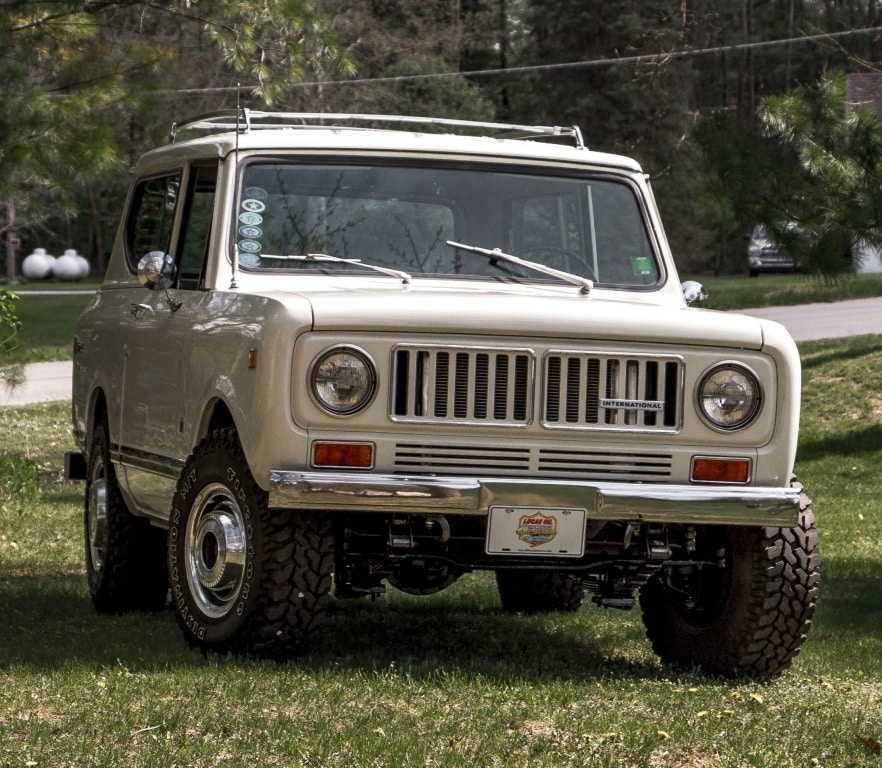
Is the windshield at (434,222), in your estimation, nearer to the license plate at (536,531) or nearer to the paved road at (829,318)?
the license plate at (536,531)

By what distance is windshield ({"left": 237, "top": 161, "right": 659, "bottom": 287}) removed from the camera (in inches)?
266

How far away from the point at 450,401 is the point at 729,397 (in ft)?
3.25

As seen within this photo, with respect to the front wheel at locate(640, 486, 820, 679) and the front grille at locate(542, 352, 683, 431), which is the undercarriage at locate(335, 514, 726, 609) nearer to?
the front wheel at locate(640, 486, 820, 679)

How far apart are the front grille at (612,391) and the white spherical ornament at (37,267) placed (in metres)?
48.6

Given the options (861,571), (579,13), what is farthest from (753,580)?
(579,13)

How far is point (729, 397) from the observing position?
5.96 meters

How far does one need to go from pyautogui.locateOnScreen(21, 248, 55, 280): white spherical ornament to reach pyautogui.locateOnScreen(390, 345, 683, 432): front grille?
48536 mm

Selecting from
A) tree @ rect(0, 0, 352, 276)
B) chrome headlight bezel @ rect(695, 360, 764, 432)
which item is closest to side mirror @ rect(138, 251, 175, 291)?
chrome headlight bezel @ rect(695, 360, 764, 432)

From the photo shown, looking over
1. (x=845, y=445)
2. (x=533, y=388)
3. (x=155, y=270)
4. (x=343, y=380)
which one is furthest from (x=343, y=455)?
(x=845, y=445)

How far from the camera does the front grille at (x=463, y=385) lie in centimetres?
574

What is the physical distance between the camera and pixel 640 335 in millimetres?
5855

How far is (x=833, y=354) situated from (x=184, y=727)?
1546 cm

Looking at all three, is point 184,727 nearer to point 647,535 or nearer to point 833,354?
point 647,535

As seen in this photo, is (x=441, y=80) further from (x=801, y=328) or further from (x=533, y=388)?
(x=533, y=388)
